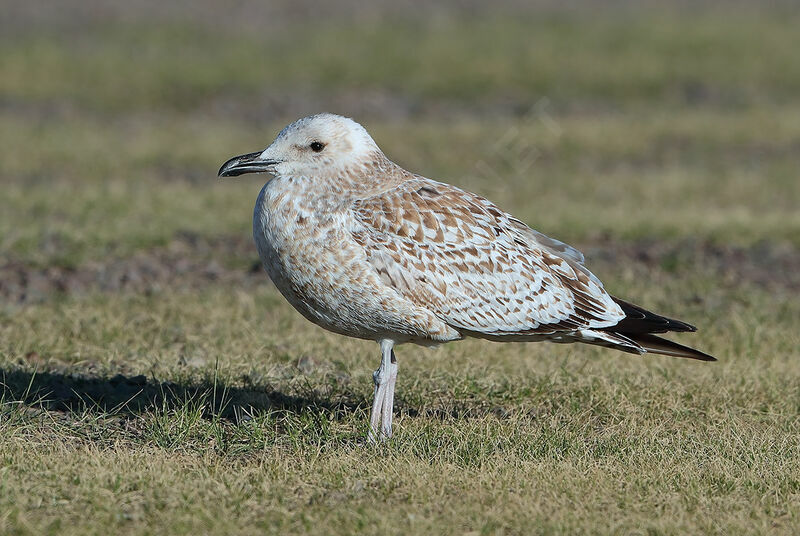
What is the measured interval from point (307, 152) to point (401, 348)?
7.61ft

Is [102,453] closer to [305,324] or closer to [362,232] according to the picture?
[362,232]

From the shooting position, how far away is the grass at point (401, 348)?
17.1 feet

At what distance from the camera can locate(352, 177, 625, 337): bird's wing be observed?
5.94 metres

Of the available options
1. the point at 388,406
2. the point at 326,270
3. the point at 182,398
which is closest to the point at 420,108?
the point at 182,398

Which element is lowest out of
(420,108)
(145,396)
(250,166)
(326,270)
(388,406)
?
(145,396)

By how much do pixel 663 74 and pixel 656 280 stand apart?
36.8ft

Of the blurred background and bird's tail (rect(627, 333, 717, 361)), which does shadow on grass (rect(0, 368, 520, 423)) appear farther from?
the blurred background

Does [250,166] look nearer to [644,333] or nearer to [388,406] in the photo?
[388,406]

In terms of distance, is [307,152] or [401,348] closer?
[307,152]

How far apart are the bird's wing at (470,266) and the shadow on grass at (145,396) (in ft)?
3.21

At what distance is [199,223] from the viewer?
37.3 ft

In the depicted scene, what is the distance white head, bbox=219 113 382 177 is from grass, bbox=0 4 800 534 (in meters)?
1.32

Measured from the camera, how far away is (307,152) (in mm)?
6160

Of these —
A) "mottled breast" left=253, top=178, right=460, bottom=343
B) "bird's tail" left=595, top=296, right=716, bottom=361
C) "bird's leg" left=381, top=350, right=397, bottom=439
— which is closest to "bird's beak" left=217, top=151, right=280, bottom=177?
"mottled breast" left=253, top=178, right=460, bottom=343
